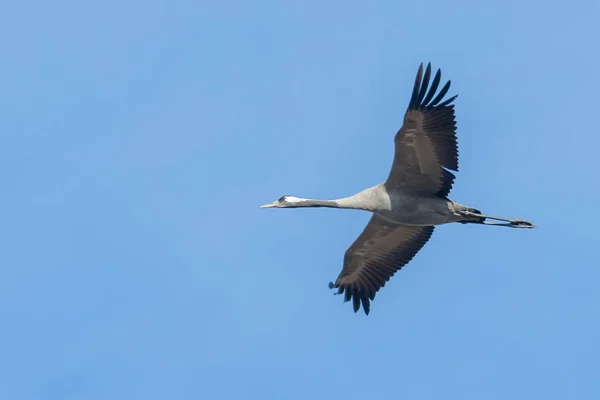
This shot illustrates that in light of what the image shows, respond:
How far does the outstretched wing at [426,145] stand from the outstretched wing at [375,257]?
6.34 ft

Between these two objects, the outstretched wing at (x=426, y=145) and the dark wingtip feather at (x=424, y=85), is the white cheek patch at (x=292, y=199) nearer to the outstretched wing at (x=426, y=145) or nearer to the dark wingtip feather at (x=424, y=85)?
the outstretched wing at (x=426, y=145)

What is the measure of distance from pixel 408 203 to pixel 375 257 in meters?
2.82

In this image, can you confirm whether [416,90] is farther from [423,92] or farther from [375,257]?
[375,257]

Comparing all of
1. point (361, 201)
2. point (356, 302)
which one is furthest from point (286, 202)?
point (356, 302)

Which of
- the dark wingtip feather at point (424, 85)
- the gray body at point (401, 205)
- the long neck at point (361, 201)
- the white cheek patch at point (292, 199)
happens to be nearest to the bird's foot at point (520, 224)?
the gray body at point (401, 205)

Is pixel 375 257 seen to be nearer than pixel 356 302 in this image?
Yes

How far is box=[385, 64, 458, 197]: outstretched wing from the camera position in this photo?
27.4 meters

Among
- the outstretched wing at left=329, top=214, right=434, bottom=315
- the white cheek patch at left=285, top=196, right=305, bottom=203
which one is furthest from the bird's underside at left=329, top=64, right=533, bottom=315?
the white cheek patch at left=285, top=196, right=305, bottom=203

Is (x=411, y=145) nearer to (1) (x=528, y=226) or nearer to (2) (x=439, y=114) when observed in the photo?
(2) (x=439, y=114)

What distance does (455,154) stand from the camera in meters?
28.1

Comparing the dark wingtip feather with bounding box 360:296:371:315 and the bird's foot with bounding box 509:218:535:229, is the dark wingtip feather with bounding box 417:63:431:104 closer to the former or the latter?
the bird's foot with bounding box 509:218:535:229

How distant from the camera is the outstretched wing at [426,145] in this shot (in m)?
27.4

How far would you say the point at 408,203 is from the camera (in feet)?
94.1

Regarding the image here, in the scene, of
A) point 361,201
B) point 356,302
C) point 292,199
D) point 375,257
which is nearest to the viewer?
point 361,201
